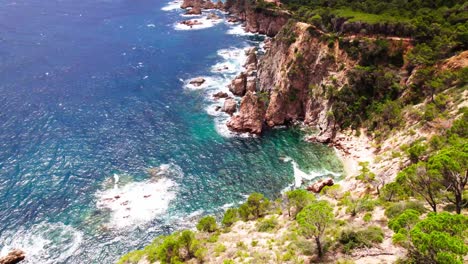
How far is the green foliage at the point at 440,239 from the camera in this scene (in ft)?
81.4

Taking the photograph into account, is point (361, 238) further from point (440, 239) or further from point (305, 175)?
point (305, 175)

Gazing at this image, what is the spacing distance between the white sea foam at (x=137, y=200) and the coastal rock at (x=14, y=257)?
50.4 feet

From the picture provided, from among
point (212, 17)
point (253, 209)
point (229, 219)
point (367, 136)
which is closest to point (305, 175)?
point (367, 136)

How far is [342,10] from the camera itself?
12088cm

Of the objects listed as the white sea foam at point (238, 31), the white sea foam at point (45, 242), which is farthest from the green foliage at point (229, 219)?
the white sea foam at point (238, 31)

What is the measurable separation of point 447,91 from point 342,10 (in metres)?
58.9

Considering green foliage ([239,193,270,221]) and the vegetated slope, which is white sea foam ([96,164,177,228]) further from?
green foliage ([239,193,270,221])

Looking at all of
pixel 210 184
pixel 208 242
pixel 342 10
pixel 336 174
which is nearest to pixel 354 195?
pixel 336 174

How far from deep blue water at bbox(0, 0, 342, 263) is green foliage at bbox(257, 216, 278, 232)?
52.1 ft

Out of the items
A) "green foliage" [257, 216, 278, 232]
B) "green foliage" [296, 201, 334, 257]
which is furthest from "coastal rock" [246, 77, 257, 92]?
"green foliage" [296, 201, 334, 257]

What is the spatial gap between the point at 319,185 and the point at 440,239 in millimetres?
46316

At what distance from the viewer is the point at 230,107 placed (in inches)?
4087

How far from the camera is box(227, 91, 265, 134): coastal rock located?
9462cm

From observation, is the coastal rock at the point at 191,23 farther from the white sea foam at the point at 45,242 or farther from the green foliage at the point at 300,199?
the green foliage at the point at 300,199
